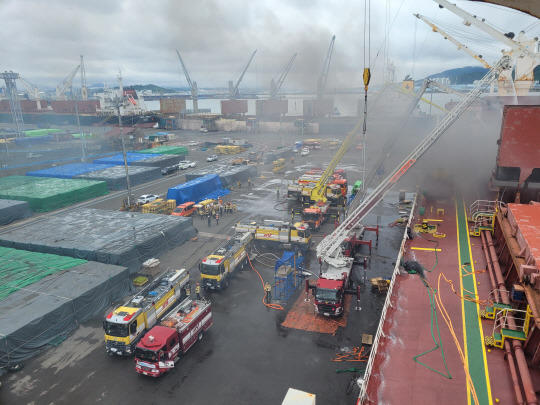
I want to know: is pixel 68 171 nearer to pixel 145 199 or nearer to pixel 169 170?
pixel 169 170

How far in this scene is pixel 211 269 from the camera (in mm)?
21828

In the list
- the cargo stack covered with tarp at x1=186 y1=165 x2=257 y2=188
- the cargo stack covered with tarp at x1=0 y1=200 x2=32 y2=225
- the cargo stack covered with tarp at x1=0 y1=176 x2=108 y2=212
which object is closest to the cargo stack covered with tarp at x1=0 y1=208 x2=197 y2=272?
the cargo stack covered with tarp at x1=0 y1=200 x2=32 y2=225

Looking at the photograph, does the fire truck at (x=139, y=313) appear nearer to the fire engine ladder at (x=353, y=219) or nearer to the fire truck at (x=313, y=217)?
the fire engine ladder at (x=353, y=219)

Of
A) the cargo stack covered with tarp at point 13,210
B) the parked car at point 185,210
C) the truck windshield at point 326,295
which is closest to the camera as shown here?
the truck windshield at point 326,295

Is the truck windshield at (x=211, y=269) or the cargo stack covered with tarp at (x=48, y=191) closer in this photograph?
the truck windshield at (x=211, y=269)

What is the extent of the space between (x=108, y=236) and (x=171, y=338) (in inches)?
586

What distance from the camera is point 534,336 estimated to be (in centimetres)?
991

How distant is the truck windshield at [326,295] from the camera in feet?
60.4

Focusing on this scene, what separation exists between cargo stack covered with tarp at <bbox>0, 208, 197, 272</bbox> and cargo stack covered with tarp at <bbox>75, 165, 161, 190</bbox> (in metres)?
16.2

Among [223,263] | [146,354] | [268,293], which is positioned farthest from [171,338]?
[223,263]

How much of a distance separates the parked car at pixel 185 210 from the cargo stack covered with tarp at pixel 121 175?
51.7 feet

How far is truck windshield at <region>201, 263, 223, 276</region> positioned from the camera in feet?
71.3

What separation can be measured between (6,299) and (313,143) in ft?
238

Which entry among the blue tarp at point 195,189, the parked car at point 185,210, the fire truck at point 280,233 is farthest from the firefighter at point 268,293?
the blue tarp at point 195,189
